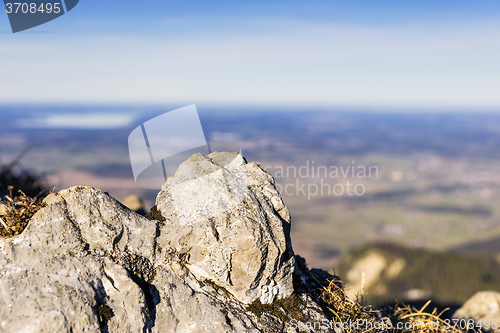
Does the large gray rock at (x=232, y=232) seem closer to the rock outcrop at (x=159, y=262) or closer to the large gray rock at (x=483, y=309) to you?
the rock outcrop at (x=159, y=262)

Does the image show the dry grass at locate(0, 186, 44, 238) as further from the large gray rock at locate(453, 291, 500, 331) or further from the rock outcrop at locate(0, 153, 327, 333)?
the large gray rock at locate(453, 291, 500, 331)

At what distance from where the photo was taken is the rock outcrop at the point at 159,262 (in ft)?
12.5

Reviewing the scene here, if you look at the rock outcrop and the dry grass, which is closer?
the rock outcrop

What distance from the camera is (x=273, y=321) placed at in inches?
178

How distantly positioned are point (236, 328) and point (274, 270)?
0.88m

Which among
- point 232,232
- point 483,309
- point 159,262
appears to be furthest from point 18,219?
point 483,309

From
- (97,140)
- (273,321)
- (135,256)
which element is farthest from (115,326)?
(97,140)

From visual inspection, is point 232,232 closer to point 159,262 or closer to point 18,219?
point 159,262

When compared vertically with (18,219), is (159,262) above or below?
below

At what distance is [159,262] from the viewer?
4602mm

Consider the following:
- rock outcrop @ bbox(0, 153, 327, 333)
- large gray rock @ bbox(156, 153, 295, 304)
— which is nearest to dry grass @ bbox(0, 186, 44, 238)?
rock outcrop @ bbox(0, 153, 327, 333)

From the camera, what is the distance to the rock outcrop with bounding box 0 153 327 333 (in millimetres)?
3805

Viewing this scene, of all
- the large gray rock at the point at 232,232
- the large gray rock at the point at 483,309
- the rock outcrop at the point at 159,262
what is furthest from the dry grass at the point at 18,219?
the large gray rock at the point at 483,309

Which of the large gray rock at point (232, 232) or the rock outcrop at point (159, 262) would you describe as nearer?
the rock outcrop at point (159, 262)
